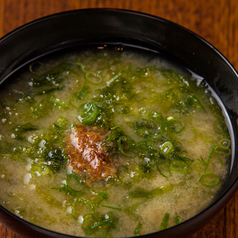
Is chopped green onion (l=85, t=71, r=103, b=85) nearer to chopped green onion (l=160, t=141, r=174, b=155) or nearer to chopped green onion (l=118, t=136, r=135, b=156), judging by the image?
chopped green onion (l=118, t=136, r=135, b=156)

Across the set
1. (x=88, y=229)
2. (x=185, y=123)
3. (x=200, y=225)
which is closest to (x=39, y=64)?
(x=185, y=123)

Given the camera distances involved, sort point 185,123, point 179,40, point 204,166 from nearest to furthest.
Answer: point 204,166, point 185,123, point 179,40

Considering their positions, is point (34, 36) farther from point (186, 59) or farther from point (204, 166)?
point (204, 166)

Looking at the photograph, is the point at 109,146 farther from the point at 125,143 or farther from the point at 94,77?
the point at 94,77

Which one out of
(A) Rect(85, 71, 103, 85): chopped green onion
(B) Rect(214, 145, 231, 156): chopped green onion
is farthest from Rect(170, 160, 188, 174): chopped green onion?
(A) Rect(85, 71, 103, 85): chopped green onion

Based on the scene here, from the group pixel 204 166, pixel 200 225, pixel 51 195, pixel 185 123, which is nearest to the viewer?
pixel 200 225

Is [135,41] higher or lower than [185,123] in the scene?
higher
